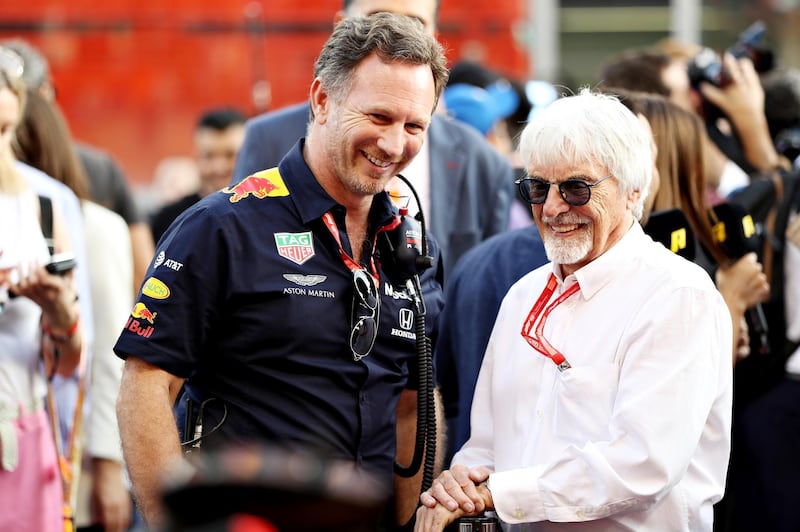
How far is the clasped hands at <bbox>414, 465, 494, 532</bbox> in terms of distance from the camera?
3.13m

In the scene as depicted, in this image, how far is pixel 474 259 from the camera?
4.14 meters

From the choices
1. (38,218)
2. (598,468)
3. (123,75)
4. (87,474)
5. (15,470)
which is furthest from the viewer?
(123,75)

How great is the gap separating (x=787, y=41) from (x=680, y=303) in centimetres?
1053

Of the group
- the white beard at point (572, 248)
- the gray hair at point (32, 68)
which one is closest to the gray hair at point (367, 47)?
the white beard at point (572, 248)

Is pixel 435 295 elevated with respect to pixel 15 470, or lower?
elevated

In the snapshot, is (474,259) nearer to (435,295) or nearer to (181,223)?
(435,295)

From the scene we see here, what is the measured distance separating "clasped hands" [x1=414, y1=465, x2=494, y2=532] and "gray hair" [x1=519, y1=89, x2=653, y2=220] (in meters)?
0.85

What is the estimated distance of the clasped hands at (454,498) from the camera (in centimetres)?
313

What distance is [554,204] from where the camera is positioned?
10.9 ft

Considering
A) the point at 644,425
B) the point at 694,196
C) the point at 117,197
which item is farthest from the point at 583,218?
the point at 117,197

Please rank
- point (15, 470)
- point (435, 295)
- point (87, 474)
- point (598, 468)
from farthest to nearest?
point (87, 474), point (15, 470), point (435, 295), point (598, 468)

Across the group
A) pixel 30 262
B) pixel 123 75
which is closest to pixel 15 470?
pixel 30 262

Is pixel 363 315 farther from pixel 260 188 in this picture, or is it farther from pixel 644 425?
pixel 644 425

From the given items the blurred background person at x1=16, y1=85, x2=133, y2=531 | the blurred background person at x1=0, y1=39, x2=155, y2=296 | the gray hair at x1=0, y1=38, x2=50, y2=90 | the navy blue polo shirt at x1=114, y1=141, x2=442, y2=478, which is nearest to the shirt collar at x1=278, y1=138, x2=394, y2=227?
the navy blue polo shirt at x1=114, y1=141, x2=442, y2=478
